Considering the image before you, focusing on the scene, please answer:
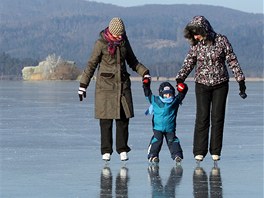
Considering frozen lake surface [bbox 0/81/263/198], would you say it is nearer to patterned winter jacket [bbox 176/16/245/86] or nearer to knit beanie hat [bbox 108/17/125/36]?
patterned winter jacket [bbox 176/16/245/86]

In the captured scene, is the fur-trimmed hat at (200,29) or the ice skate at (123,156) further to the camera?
the ice skate at (123,156)

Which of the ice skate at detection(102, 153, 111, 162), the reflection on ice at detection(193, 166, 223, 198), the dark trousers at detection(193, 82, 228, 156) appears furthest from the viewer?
the dark trousers at detection(193, 82, 228, 156)

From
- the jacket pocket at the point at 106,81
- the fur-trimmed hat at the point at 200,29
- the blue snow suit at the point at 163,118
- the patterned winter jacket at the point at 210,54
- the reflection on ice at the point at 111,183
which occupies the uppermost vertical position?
the fur-trimmed hat at the point at 200,29

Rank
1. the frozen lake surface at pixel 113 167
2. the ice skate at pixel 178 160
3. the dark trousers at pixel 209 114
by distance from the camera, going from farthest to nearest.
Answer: the dark trousers at pixel 209 114 < the ice skate at pixel 178 160 < the frozen lake surface at pixel 113 167

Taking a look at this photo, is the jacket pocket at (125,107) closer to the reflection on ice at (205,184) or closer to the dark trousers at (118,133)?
the dark trousers at (118,133)

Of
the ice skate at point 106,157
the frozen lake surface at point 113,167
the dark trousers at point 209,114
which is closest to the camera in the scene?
the frozen lake surface at point 113,167

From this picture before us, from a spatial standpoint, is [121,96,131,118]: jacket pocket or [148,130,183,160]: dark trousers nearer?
[148,130,183,160]: dark trousers

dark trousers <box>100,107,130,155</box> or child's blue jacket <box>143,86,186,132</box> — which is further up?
child's blue jacket <box>143,86,186,132</box>

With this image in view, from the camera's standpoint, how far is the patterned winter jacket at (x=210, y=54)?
1073cm

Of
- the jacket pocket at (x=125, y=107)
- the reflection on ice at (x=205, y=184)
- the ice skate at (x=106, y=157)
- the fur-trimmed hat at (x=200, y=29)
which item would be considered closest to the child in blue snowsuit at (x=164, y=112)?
the jacket pocket at (x=125, y=107)

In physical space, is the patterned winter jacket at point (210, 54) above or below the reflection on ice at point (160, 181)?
above

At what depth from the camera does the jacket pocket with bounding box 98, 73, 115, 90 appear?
10953mm

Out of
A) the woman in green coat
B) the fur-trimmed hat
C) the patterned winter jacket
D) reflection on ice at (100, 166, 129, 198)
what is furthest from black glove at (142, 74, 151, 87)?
reflection on ice at (100, 166, 129, 198)

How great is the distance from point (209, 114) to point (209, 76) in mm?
417
